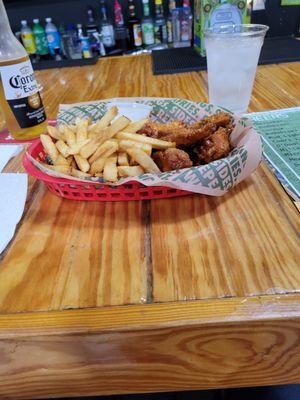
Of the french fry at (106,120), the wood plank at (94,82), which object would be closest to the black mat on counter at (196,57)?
the wood plank at (94,82)

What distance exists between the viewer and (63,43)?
307cm

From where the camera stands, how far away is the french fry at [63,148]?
0.71 m

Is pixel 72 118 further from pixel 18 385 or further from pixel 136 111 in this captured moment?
pixel 18 385

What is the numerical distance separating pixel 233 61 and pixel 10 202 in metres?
0.79

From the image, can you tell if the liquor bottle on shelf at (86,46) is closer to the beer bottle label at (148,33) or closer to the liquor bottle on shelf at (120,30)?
the liquor bottle on shelf at (120,30)

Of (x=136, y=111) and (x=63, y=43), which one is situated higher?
(x=136, y=111)

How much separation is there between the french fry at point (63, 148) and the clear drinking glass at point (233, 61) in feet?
1.99

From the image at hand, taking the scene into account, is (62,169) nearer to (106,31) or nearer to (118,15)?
(106,31)

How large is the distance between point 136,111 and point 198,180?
1.36ft

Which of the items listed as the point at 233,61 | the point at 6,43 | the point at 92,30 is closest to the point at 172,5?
the point at 92,30

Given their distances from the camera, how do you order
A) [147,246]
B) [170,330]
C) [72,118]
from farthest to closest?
[72,118]
[147,246]
[170,330]

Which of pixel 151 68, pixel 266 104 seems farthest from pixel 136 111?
pixel 151 68

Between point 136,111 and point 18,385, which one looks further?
point 136,111

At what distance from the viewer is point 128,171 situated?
644 mm
